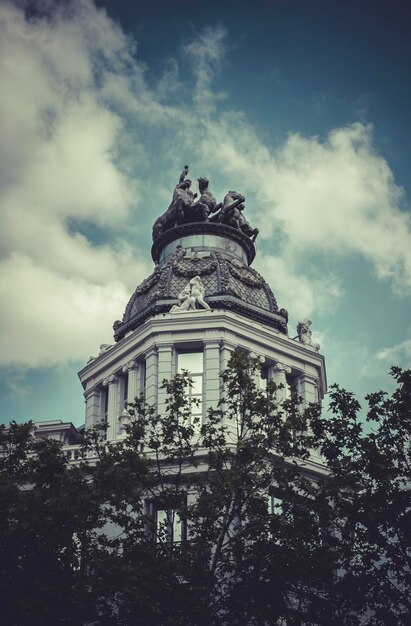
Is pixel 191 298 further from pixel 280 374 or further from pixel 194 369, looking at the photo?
pixel 280 374

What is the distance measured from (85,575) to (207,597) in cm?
376

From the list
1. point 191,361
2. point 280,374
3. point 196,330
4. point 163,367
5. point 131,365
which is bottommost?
point 163,367

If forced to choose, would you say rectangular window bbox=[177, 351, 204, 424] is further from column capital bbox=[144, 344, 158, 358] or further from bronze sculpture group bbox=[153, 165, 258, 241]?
bronze sculpture group bbox=[153, 165, 258, 241]

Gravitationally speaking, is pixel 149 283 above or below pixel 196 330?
above

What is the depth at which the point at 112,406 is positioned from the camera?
42875mm

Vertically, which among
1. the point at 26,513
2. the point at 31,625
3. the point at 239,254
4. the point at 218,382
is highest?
the point at 239,254

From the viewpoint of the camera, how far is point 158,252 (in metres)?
50.2

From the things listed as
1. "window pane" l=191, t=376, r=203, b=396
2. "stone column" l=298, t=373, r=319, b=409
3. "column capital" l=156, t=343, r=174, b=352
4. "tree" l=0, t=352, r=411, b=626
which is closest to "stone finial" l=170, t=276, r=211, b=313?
"column capital" l=156, t=343, r=174, b=352

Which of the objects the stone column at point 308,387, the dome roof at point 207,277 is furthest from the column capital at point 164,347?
the stone column at point 308,387

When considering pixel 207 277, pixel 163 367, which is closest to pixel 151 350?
pixel 163 367

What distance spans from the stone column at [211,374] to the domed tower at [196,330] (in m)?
0.05

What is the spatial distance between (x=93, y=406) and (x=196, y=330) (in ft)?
22.6

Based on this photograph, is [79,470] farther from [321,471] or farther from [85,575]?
[321,471]

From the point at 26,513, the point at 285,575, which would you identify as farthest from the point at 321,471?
the point at 26,513
